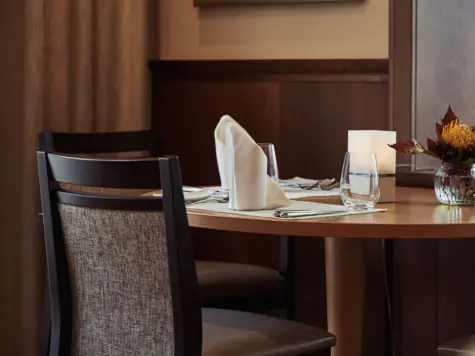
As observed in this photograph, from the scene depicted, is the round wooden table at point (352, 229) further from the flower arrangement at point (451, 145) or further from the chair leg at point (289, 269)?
the chair leg at point (289, 269)

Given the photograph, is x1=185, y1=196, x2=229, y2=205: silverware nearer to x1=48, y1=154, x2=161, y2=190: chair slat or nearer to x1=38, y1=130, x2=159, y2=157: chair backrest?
x1=48, y1=154, x2=161, y2=190: chair slat

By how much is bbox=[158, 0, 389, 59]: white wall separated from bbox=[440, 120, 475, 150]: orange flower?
3.47 feet

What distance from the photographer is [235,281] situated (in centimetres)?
260

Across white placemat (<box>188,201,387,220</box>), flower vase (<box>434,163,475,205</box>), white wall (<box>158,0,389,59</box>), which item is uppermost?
white wall (<box>158,0,389,59</box>)

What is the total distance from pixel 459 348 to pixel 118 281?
901 mm

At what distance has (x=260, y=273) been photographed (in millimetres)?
2680

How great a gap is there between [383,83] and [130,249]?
5.41 feet

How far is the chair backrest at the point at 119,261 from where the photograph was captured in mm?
1660

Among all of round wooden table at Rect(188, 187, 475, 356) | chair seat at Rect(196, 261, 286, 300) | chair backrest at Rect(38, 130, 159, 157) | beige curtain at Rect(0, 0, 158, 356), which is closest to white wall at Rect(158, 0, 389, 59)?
beige curtain at Rect(0, 0, 158, 356)

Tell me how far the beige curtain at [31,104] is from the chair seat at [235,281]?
635 mm

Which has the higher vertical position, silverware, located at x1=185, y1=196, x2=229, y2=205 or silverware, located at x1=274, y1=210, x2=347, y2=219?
silverware, located at x1=185, y1=196, x2=229, y2=205

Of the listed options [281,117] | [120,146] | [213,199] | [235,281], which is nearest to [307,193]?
[213,199]

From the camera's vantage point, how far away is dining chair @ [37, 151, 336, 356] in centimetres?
166

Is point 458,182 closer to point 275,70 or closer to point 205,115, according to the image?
point 275,70
